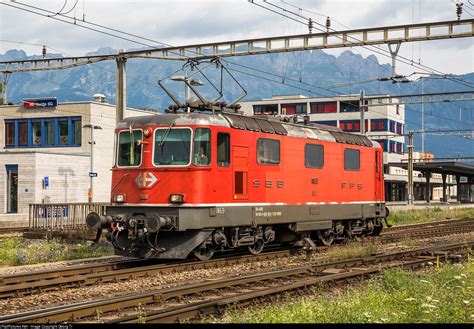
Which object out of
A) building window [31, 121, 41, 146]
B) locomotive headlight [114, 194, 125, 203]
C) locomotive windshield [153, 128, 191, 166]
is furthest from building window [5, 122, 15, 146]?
locomotive windshield [153, 128, 191, 166]

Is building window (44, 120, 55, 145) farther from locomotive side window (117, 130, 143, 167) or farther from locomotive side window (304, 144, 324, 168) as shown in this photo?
locomotive side window (117, 130, 143, 167)

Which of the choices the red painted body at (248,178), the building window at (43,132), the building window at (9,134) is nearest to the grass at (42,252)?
the red painted body at (248,178)

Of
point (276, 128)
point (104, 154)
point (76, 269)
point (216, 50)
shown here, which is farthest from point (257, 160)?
point (104, 154)

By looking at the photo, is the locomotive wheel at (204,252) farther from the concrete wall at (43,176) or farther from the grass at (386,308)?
the concrete wall at (43,176)

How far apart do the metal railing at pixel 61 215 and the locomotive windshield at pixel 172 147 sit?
752 centimetres

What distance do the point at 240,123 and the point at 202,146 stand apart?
159 cm

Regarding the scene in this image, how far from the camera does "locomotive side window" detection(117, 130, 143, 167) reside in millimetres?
16812

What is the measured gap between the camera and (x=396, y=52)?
22.6 meters

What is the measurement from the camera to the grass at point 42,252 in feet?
59.8

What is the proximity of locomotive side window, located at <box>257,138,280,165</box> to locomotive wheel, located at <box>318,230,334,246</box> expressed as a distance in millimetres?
3848

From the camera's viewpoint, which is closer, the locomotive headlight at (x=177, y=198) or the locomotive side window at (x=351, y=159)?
the locomotive headlight at (x=177, y=198)

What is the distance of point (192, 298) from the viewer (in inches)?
464

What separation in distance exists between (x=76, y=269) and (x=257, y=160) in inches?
221

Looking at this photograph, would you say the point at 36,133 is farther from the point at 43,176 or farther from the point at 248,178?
the point at 248,178
